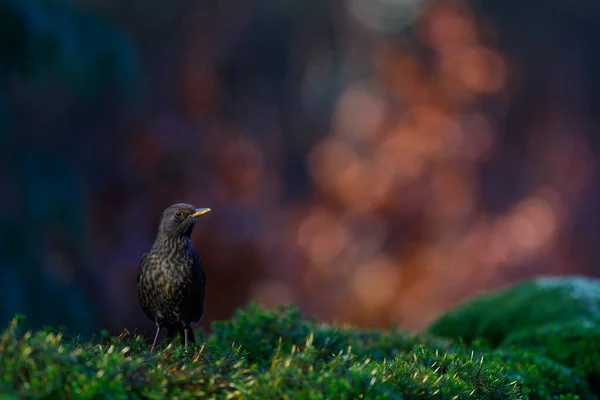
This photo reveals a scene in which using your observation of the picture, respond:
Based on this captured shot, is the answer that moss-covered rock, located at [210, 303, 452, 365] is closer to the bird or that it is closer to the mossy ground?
the mossy ground

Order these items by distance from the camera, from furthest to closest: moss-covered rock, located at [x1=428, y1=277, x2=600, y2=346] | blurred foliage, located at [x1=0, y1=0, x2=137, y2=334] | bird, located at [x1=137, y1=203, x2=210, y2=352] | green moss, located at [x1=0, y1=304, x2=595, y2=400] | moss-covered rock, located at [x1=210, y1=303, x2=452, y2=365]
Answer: moss-covered rock, located at [x1=428, y1=277, x2=600, y2=346], blurred foliage, located at [x1=0, y1=0, x2=137, y2=334], moss-covered rock, located at [x1=210, y1=303, x2=452, y2=365], bird, located at [x1=137, y1=203, x2=210, y2=352], green moss, located at [x1=0, y1=304, x2=595, y2=400]

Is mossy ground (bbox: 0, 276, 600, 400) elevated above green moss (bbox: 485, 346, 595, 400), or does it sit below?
below

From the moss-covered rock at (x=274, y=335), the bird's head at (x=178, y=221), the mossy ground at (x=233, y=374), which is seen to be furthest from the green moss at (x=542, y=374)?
the bird's head at (x=178, y=221)

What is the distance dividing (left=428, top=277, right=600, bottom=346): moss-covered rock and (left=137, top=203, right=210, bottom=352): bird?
9.24 ft

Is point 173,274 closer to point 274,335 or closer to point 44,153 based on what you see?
point 274,335

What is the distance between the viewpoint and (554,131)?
11820mm

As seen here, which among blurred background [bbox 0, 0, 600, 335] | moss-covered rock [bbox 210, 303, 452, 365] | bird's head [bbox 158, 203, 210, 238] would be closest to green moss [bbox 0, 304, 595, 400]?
moss-covered rock [bbox 210, 303, 452, 365]

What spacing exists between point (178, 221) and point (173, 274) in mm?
257

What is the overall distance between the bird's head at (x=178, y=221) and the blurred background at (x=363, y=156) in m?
4.83

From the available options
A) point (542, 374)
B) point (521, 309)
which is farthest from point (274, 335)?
point (521, 309)

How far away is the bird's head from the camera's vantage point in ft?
10.5

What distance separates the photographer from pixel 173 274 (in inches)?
123

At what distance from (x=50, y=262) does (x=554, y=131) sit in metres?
8.79

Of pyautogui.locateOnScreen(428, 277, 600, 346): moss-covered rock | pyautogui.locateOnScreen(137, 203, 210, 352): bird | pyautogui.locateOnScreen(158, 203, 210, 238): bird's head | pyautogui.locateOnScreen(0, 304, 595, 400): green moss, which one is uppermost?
pyautogui.locateOnScreen(428, 277, 600, 346): moss-covered rock
